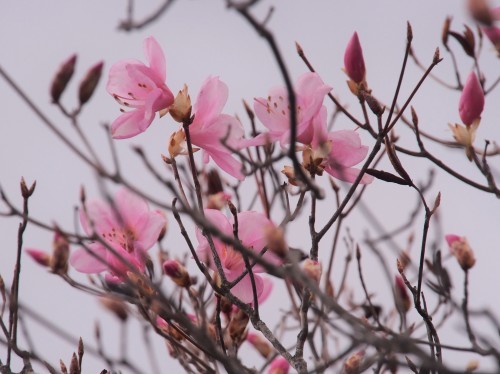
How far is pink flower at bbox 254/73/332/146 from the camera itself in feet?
5.91

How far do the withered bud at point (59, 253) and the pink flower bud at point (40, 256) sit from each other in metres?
0.23

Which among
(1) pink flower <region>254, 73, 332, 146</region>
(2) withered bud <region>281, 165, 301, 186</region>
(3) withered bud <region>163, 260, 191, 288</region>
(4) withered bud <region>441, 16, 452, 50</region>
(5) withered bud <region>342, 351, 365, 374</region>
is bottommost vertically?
(3) withered bud <region>163, 260, 191, 288</region>

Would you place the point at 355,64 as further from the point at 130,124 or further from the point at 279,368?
the point at 279,368

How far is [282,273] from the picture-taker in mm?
1150

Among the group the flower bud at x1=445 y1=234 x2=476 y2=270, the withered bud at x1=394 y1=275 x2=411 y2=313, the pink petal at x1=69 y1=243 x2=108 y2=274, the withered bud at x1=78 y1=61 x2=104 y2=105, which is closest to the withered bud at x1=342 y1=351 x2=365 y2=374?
the withered bud at x1=394 y1=275 x2=411 y2=313

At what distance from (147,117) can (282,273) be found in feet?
2.97

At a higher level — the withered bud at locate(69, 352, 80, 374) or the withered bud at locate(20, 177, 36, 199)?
the withered bud at locate(20, 177, 36, 199)

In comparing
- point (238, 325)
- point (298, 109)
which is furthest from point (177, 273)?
point (298, 109)

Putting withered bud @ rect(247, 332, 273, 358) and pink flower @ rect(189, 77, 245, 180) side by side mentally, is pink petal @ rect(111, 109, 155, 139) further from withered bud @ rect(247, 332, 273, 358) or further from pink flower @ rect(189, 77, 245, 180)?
withered bud @ rect(247, 332, 273, 358)

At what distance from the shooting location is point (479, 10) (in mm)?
1243

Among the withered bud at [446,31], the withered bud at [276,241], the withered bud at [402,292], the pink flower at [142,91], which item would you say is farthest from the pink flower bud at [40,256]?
the withered bud at [446,31]

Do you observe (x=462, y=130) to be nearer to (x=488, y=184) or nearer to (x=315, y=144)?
(x=488, y=184)

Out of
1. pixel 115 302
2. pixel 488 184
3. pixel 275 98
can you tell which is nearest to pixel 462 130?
pixel 488 184

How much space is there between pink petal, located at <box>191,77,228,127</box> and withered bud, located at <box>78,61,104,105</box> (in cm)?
48
